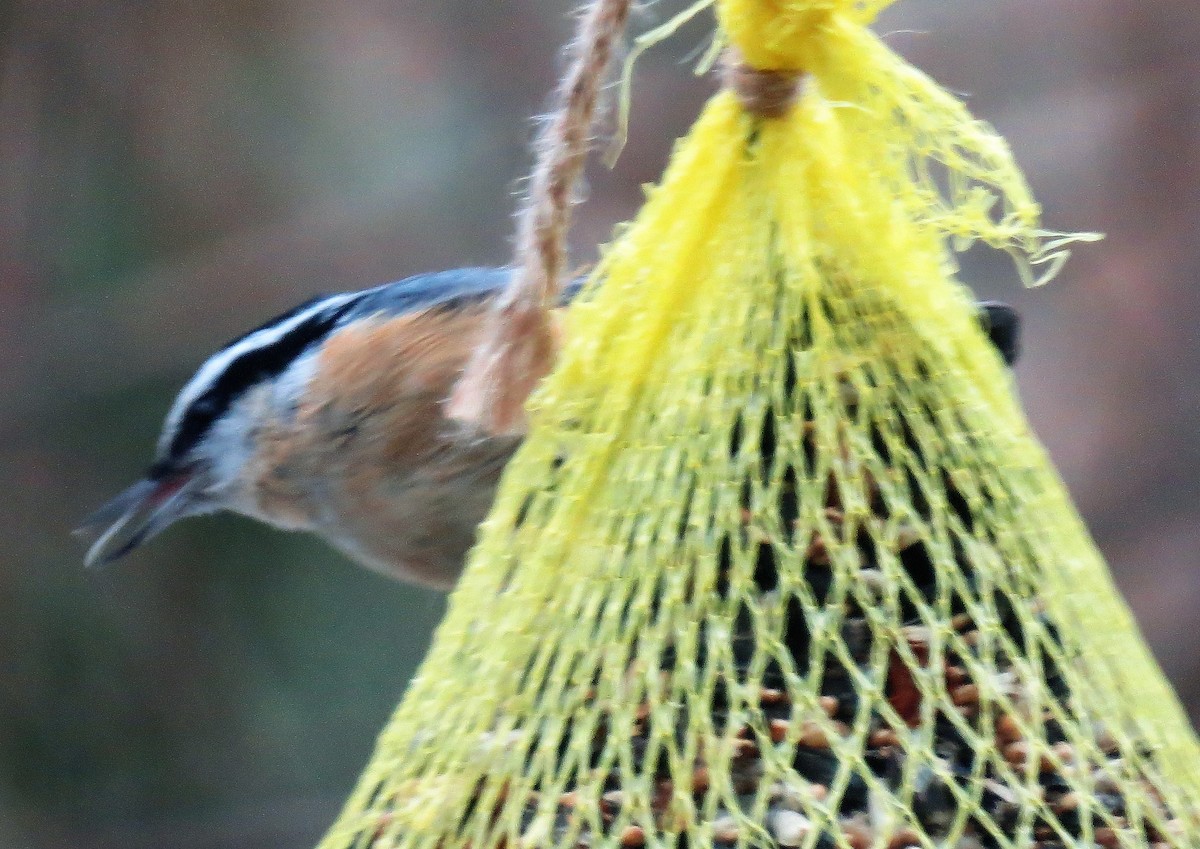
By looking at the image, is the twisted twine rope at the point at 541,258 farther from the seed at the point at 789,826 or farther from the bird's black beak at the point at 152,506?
the bird's black beak at the point at 152,506

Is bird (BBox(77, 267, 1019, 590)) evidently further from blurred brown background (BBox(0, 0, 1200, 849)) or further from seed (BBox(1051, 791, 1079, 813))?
blurred brown background (BBox(0, 0, 1200, 849))

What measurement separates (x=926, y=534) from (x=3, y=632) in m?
1.81

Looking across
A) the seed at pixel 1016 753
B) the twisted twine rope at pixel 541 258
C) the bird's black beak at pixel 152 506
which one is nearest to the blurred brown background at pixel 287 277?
the bird's black beak at pixel 152 506

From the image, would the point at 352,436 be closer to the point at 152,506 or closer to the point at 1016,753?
the point at 152,506

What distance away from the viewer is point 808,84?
0.66 meters

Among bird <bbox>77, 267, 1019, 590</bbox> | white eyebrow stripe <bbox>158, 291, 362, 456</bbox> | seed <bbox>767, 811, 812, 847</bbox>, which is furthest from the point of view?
white eyebrow stripe <bbox>158, 291, 362, 456</bbox>

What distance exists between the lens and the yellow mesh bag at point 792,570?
58 centimetres

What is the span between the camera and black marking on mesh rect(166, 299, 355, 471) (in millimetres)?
1084

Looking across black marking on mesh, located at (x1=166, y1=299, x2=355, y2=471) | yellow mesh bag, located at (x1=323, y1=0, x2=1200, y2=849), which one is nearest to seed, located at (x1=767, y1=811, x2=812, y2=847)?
yellow mesh bag, located at (x1=323, y1=0, x2=1200, y2=849)

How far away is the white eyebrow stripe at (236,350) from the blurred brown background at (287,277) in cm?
78

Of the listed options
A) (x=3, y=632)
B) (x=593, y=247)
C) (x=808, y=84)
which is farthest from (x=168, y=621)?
(x=808, y=84)

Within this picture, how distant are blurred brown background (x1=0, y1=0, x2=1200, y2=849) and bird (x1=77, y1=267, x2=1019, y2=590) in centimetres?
77

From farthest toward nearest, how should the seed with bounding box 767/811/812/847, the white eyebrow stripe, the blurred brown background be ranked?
the blurred brown background
the white eyebrow stripe
the seed with bounding box 767/811/812/847

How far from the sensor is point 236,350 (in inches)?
43.6
